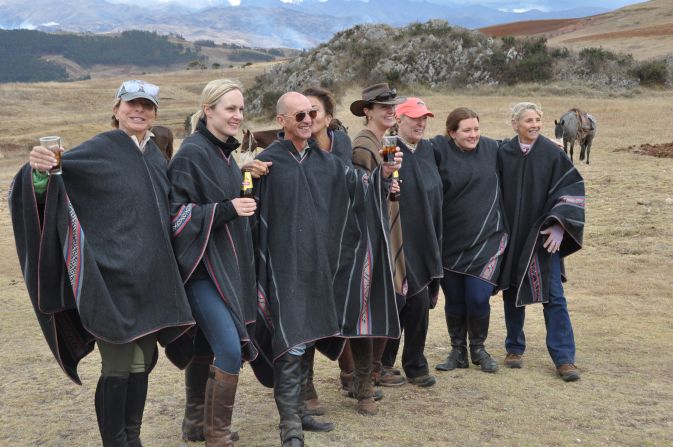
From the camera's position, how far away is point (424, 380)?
5254 mm

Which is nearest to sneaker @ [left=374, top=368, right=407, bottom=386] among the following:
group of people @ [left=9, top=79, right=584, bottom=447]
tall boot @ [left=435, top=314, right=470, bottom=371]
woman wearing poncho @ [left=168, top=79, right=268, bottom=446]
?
group of people @ [left=9, top=79, right=584, bottom=447]

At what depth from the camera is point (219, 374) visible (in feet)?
12.8

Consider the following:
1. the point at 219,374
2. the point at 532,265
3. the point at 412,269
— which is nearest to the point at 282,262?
the point at 219,374

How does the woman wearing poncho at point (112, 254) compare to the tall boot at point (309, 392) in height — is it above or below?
above

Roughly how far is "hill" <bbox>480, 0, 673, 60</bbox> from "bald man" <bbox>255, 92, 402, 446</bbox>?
1276 inches

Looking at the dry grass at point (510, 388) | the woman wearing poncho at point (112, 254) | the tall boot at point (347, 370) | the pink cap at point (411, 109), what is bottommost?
the dry grass at point (510, 388)

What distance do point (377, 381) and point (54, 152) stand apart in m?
2.80

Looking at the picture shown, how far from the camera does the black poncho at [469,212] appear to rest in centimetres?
544

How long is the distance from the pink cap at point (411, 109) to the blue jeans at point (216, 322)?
6.17 feet

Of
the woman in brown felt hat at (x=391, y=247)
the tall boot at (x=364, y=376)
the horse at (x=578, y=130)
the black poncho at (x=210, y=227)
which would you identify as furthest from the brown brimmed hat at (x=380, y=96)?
the horse at (x=578, y=130)

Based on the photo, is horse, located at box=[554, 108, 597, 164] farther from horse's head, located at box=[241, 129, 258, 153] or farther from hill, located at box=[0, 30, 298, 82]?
hill, located at box=[0, 30, 298, 82]

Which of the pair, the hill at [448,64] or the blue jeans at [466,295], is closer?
the blue jeans at [466,295]

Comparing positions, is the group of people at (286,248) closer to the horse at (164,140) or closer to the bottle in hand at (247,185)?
the bottle in hand at (247,185)

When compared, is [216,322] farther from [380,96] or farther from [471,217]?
[471,217]
